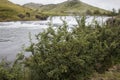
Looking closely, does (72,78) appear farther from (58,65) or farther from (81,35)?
(81,35)

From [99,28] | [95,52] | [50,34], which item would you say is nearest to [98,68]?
[95,52]

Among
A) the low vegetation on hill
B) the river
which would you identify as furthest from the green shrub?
the river

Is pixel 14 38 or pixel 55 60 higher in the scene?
pixel 55 60

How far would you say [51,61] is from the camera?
456 inches

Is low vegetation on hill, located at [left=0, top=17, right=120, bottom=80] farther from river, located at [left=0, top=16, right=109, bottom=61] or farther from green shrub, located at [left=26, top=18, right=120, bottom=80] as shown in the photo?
river, located at [left=0, top=16, right=109, bottom=61]

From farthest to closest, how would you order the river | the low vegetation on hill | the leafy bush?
the river, the low vegetation on hill, the leafy bush

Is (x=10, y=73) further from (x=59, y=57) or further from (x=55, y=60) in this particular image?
(x=59, y=57)

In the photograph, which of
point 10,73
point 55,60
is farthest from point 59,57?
point 10,73

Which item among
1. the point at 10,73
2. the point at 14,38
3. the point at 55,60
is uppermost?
the point at 55,60

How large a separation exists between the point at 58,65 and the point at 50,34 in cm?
175

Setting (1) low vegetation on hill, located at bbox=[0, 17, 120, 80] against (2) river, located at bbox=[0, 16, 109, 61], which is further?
(2) river, located at bbox=[0, 16, 109, 61]

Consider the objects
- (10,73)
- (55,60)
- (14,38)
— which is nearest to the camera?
(10,73)

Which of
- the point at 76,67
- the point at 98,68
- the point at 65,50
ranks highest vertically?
the point at 65,50

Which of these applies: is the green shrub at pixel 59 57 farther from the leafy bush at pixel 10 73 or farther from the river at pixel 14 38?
the river at pixel 14 38
